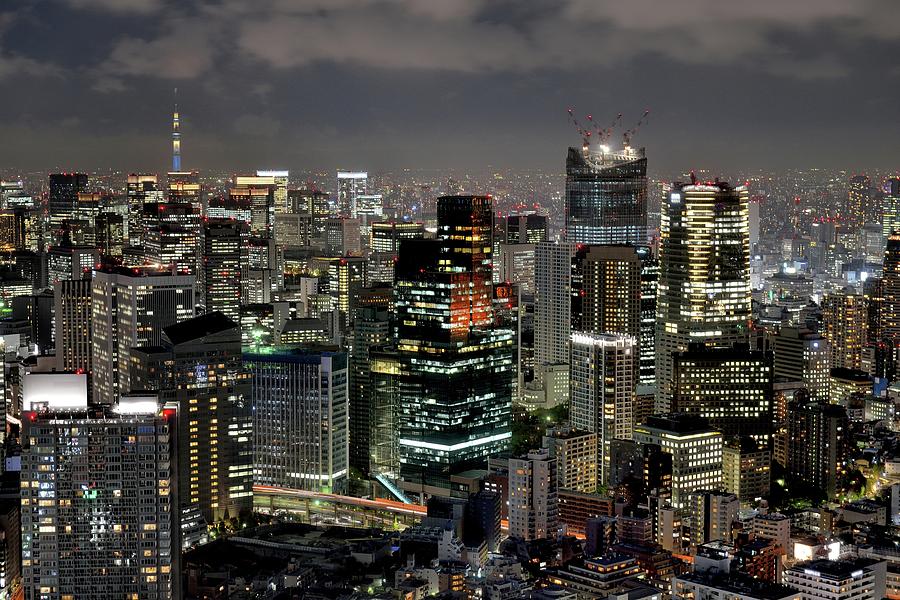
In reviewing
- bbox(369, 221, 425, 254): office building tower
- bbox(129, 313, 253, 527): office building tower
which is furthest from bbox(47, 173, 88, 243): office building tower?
bbox(129, 313, 253, 527): office building tower

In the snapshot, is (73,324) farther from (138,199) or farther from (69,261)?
(138,199)

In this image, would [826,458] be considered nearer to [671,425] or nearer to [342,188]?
[671,425]

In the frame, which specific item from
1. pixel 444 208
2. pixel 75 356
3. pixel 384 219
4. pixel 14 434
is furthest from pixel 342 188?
pixel 14 434

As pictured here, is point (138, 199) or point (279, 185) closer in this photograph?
Answer: point (279, 185)

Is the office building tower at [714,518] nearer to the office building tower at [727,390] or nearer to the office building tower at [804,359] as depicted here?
the office building tower at [727,390]

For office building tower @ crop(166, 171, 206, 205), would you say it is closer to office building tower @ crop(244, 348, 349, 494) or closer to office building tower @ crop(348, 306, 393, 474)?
office building tower @ crop(348, 306, 393, 474)

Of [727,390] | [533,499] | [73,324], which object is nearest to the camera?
[533,499]

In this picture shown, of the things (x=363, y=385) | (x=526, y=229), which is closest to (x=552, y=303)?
(x=526, y=229)
